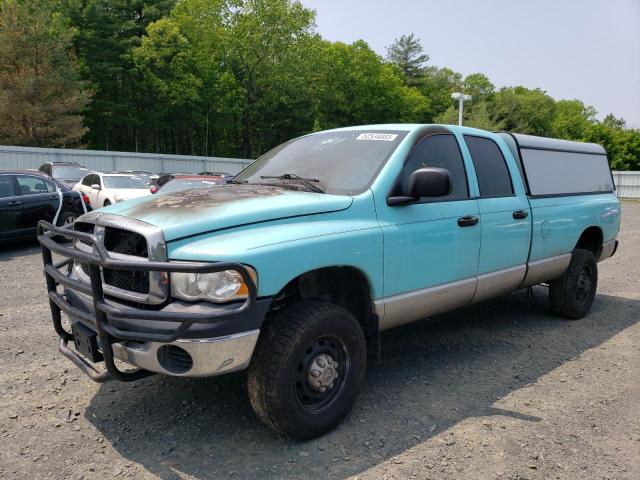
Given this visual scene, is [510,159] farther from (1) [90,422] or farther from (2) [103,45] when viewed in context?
(2) [103,45]

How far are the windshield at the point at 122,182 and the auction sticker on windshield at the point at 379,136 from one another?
11.6 metres

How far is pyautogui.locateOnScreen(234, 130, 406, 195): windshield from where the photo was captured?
382 centimetres

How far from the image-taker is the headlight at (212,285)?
9.30 feet

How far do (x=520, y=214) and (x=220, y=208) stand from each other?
2.88 meters

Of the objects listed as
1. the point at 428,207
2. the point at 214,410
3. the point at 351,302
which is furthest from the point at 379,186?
the point at 214,410

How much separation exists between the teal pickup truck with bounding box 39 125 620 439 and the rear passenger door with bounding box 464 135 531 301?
0.02 m

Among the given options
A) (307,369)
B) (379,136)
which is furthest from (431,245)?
(307,369)

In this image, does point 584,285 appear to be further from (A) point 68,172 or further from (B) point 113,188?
(A) point 68,172

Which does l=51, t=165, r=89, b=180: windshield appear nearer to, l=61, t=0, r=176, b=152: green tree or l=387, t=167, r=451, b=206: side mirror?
l=387, t=167, r=451, b=206: side mirror

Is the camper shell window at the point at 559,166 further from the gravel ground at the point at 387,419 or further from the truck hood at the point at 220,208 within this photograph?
the truck hood at the point at 220,208

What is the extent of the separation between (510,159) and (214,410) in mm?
3405

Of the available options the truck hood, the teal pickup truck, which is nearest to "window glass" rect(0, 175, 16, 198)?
the teal pickup truck

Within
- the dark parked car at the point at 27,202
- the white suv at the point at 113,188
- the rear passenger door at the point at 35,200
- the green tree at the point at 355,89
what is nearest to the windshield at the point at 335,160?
the dark parked car at the point at 27,202

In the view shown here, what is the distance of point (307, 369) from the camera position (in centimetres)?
318
